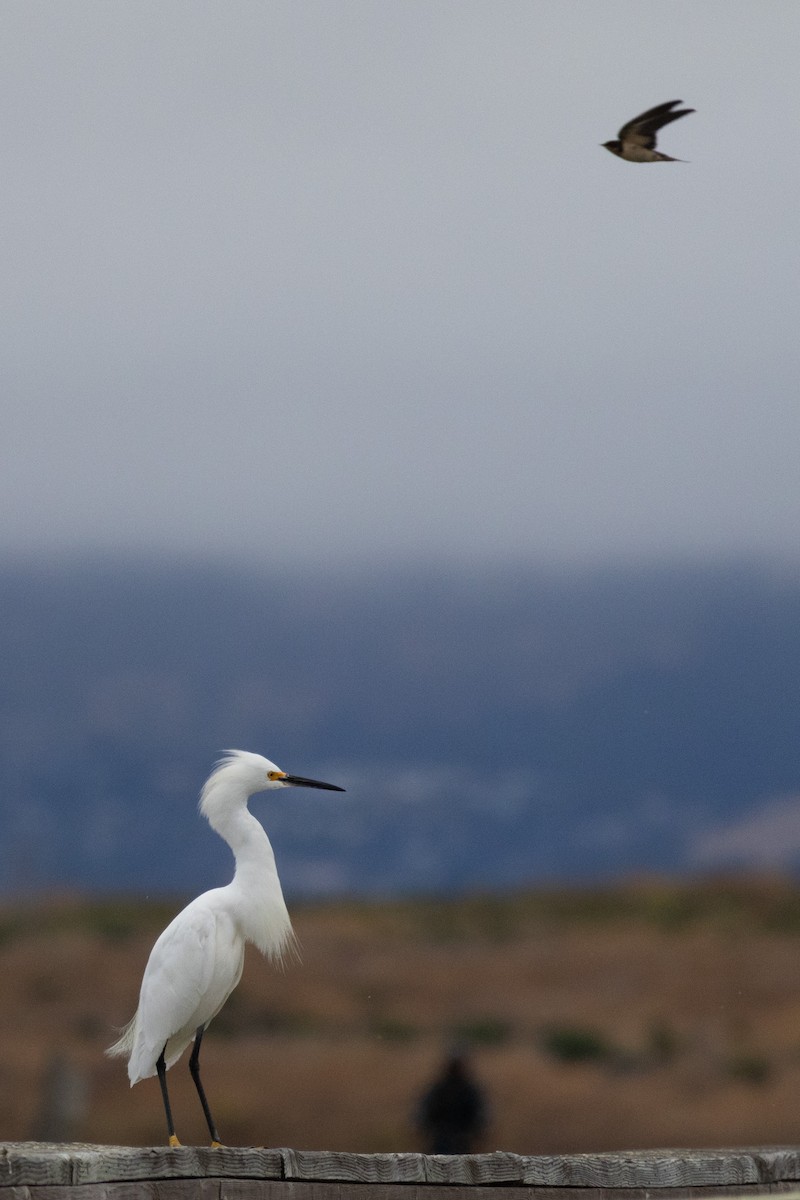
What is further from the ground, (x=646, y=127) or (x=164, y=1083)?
(x=646, y=127)

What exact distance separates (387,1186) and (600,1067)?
38.7 m

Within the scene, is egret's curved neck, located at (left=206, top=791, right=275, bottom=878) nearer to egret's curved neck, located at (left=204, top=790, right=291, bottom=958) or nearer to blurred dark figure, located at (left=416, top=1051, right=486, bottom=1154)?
egret's curved neck, located at (left=204, top=790, right=291, bottom=958)

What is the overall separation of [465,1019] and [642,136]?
44.9m

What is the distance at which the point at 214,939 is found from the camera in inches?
298

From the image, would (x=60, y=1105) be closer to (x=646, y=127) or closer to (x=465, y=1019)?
(x=646, y=127)

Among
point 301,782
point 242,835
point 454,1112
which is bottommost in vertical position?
point 454,1112

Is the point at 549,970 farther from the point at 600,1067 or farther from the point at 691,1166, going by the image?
the point at 691,1166

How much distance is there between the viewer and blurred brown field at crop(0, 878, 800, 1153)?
36.6m

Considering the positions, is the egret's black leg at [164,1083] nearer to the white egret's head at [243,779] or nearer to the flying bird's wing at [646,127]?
the white egret's head at [243,779]

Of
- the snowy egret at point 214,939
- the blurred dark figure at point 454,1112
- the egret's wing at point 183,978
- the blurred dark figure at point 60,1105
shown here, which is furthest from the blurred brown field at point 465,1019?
the egret's wing at point 183,978

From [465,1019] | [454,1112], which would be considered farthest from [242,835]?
[465,1019]

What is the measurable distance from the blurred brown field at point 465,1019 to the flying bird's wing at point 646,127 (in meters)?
19.3

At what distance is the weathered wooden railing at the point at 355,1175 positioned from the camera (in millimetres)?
4465

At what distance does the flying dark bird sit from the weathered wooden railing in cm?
385
